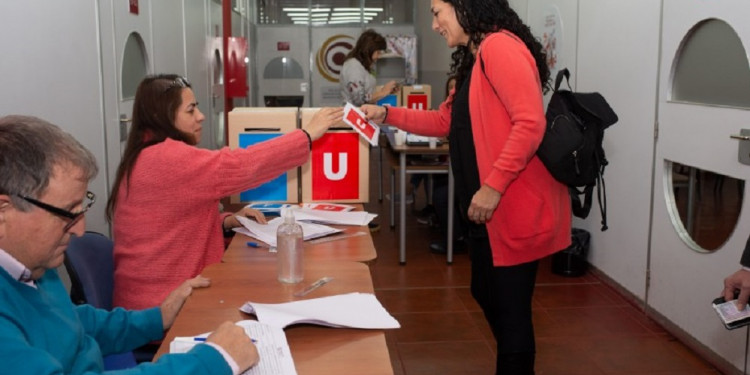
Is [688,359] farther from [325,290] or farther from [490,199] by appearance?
[325,290]

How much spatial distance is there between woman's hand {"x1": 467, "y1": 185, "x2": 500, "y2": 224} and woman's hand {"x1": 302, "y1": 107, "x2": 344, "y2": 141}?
67 centimetres

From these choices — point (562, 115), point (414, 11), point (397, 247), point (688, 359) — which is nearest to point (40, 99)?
point (562, 115)

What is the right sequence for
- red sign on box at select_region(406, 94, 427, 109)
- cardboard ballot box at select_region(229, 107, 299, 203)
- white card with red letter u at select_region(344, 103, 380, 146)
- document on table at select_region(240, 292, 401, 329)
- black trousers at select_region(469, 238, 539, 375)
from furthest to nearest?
red sign on box at select_region(406, 94, 427, 109) → cardboard ballot box at select_region(229, 107, 299, 203) → white card with red letter u at select_region(344, 103, 380, 146) → black trousers at select_region(469, 238, 539, 375) → document on table at select_region(240, 292, 401, 329)

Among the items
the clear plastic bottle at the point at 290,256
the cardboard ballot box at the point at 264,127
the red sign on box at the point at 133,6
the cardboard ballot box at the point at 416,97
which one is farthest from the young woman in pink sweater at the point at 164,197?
the cardboard ballot box at the point at 416,97

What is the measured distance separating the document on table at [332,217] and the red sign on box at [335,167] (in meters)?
0.29

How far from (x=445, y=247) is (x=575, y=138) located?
3177 millimetres

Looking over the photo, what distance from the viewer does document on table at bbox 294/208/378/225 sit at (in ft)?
8.46

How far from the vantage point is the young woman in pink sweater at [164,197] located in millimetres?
2125

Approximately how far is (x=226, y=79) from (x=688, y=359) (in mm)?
4876

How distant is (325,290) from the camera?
181cm

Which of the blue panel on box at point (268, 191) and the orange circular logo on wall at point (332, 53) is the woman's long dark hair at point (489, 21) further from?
the orange circular logo on wall at point (332, 53)

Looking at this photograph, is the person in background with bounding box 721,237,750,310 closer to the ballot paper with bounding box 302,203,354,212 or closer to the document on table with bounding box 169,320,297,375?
the document on table with bounding box 169,320,297,375

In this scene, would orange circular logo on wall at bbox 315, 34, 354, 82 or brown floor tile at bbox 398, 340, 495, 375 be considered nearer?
brown floor tile at bbox 398, 340, 495, 375

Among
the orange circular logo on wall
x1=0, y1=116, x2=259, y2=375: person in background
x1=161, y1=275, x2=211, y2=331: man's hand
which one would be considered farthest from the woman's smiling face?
the orange circular logo on wall
